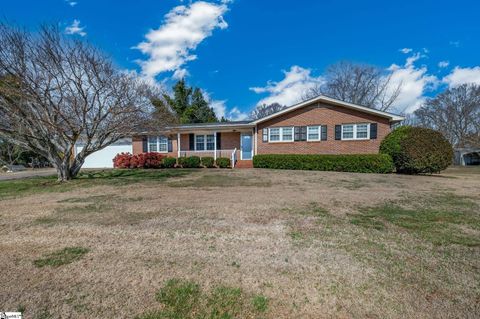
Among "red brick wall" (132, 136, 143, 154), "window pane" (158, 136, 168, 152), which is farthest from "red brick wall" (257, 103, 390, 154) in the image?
"red brick wall" (132, 136, 143, 154)

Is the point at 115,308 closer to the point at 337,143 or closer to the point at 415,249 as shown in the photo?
the point at 415,249

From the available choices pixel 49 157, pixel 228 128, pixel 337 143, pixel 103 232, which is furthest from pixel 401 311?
pixel 228 128

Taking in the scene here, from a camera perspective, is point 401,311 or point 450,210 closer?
point 401,311

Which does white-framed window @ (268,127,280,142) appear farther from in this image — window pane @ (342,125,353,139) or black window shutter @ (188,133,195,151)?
black window shutter @ (188,133,195,151)

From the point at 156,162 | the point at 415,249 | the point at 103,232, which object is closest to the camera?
the point at 415,249

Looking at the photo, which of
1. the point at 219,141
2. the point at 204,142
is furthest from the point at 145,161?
the point at 219,141

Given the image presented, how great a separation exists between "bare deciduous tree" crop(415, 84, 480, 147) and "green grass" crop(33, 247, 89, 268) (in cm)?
4250

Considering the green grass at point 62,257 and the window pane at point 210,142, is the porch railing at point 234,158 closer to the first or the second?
the window pane at point 210,142

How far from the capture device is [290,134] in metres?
16.5

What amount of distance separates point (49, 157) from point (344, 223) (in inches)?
Result: 478

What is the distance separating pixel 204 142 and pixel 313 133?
8.68 m

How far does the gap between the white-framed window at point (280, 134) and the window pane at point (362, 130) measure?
437 centimetres

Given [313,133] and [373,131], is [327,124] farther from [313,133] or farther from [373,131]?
[373,131]

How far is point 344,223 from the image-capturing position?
4.48 metres
